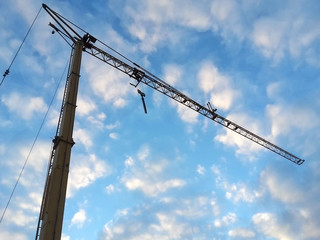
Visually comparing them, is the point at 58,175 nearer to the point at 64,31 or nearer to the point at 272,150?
the point at 64,31

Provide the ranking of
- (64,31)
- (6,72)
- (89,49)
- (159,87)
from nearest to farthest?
(6,72), (64,31), (89,49), (159,87)

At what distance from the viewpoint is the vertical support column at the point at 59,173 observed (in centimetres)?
1677

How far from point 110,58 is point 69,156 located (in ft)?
71.2

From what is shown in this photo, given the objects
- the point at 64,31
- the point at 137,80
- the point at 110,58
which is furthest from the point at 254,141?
the point at 64,31

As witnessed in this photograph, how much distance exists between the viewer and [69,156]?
65.1 ft

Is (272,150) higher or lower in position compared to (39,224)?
higher

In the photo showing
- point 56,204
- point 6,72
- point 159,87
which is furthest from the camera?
point 159,87

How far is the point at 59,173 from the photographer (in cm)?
1870

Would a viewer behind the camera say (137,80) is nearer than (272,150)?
Yes

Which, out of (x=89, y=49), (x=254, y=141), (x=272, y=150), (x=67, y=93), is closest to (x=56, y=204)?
(x=67, y=93)

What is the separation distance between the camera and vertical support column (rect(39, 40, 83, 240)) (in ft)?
55.0

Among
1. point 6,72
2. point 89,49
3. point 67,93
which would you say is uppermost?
point 89,49

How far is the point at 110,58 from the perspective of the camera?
126 ft

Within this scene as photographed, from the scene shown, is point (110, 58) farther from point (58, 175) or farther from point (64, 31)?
point (58, 175)
